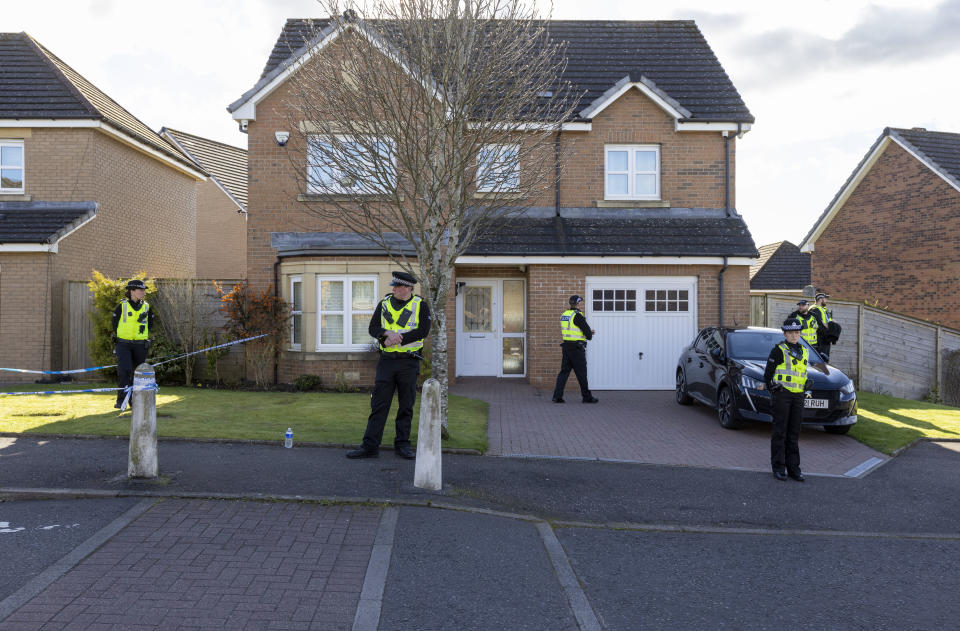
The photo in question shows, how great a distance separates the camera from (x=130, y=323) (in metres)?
9.77

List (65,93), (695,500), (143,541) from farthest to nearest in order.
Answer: (65,93)
(695,500)
(143,541)

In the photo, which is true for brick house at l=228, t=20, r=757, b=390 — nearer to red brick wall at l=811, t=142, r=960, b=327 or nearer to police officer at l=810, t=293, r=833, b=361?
police officer at l=810, t=293, r=833, b=361

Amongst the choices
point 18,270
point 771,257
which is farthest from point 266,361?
point 771,257

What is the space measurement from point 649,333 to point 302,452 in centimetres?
885

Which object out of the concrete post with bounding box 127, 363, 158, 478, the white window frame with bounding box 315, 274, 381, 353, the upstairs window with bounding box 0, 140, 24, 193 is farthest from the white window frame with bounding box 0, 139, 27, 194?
the concrete post with bounding box 127, 363, 158, 478

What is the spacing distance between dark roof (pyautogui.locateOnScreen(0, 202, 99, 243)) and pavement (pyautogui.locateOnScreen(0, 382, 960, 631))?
8.30 metres

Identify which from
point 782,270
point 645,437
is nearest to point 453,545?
point 645,437

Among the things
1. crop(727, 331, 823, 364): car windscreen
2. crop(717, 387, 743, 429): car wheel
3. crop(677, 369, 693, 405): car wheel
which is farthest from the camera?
crop(677, 369, 693, 405): car wheel

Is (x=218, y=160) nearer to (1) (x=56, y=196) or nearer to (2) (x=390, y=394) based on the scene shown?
(1) (x=56, y=196)

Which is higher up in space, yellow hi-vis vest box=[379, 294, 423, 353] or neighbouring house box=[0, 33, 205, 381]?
neighbouring house box=[0, 33, 205, 381]

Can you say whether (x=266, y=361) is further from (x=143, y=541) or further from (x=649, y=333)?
(x=143, y=541)

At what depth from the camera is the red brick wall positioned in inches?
794

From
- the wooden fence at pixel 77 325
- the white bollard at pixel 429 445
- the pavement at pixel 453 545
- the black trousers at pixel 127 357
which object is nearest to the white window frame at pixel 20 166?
the wooden fence at pixel 77 325

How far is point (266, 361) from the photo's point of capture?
13.5 m
